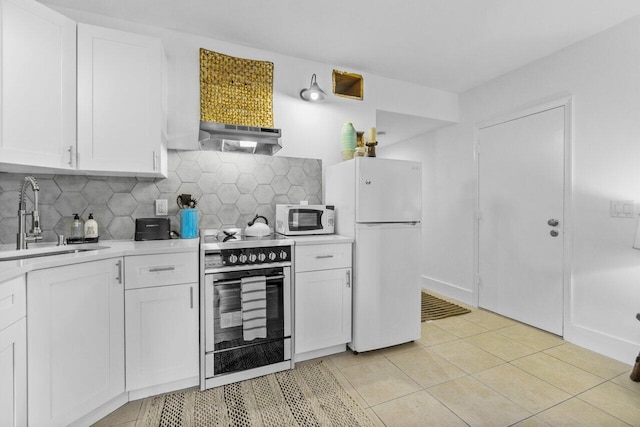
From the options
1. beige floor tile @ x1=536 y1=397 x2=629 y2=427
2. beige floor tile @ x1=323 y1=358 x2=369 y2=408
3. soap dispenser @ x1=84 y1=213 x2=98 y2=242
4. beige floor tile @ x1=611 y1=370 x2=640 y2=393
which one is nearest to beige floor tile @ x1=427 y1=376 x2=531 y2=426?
beige floor tile @ x1=536 y1=397 x2=629 y2=427

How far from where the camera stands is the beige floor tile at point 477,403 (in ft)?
5.42

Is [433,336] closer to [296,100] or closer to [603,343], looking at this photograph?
[603,343]

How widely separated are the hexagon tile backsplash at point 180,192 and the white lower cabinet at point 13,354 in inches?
41.8

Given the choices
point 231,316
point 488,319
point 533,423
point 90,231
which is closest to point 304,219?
point 231,316

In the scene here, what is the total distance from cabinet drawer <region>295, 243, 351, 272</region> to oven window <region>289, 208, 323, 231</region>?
0.31 metres

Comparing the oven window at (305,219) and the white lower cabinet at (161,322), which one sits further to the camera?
the oven window at (305,219)

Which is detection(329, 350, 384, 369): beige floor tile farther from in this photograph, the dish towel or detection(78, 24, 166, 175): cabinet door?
detection(78, 24, 166, 175): cabinet door

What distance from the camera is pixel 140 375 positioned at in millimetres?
1763

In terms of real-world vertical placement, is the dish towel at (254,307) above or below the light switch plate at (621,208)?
below

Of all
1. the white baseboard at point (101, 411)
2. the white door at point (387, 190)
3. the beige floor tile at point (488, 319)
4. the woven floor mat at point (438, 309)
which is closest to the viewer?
the white baseboard at point (101, 411)

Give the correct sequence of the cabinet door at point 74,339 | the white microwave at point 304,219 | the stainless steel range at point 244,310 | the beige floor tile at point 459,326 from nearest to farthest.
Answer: the cabinet door at point 74,339 → the stainless steel range at point 244,310 → the white microwave at point 304,219 → the beige floor tile at point 459,326

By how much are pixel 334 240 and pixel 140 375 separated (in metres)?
1.51

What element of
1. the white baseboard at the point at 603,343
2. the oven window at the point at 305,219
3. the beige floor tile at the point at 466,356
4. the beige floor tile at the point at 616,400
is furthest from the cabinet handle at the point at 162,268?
the white baseboard at the point at 603,343

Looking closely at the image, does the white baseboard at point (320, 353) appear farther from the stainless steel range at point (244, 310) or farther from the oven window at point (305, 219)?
the oven window at point (305, 219)
